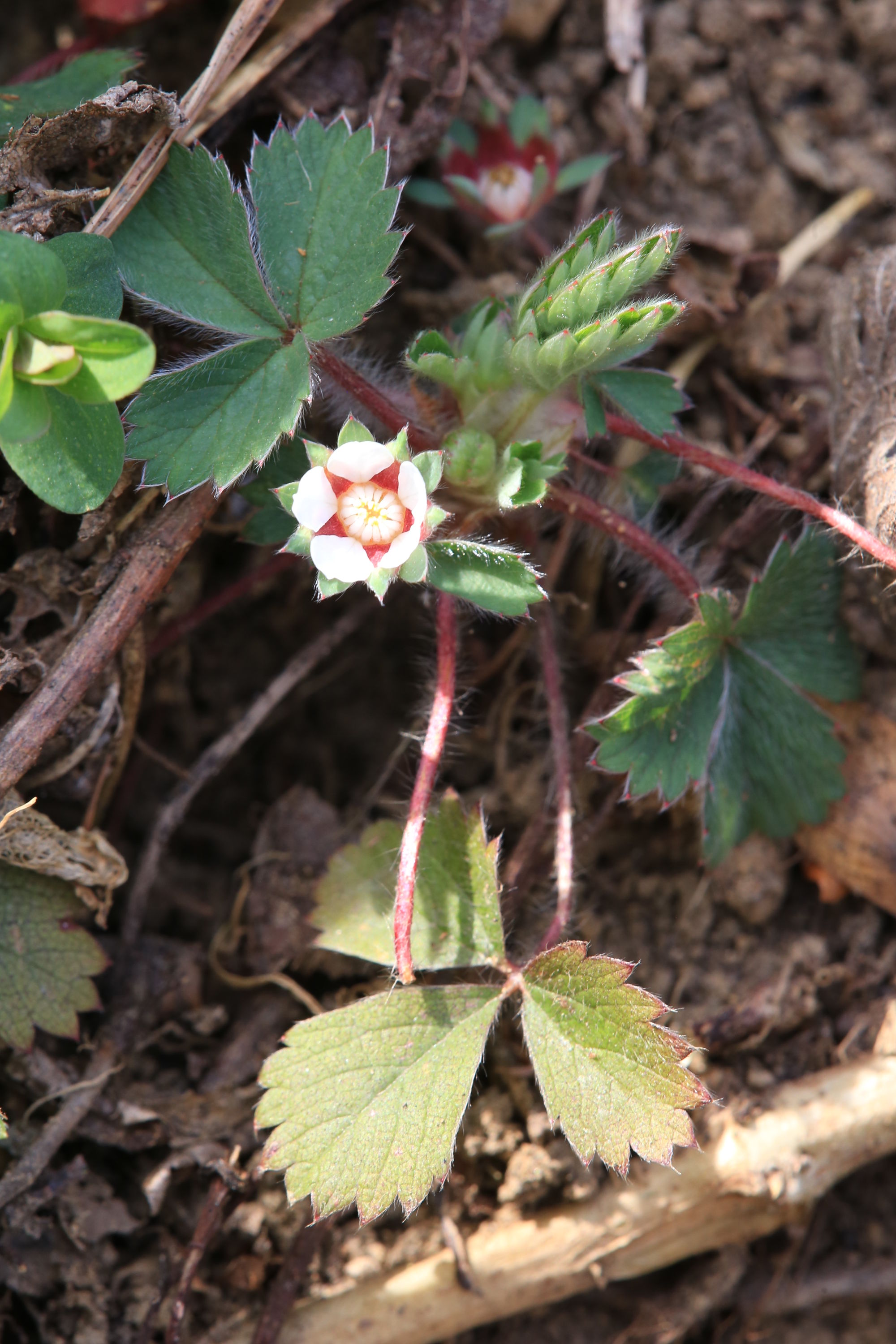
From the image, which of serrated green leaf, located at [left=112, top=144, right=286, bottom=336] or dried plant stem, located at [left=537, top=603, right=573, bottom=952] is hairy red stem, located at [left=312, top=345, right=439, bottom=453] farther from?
dried plant stem, located at [left=537, top=603, right=573, bottom=952]

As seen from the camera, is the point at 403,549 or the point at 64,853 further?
the point at 64,853

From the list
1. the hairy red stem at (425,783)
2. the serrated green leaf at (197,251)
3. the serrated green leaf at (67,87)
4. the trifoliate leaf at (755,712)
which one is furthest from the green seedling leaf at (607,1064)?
the serrated green leaf at (67,87)

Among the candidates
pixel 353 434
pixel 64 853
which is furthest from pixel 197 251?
pixel 64 853

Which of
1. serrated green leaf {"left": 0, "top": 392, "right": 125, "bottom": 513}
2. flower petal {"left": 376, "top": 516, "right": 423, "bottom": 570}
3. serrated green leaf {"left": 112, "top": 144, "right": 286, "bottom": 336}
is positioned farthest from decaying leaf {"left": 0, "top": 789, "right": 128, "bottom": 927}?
serrated green leaf {"left": 112, "top": 144, "right": 286, "bottom": 336}

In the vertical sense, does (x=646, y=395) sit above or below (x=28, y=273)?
below

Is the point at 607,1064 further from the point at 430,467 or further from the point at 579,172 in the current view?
the point at 579,172

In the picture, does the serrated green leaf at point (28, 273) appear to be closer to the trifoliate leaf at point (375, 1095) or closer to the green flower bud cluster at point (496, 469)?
the green flower bud cluster at point (496, 469)
